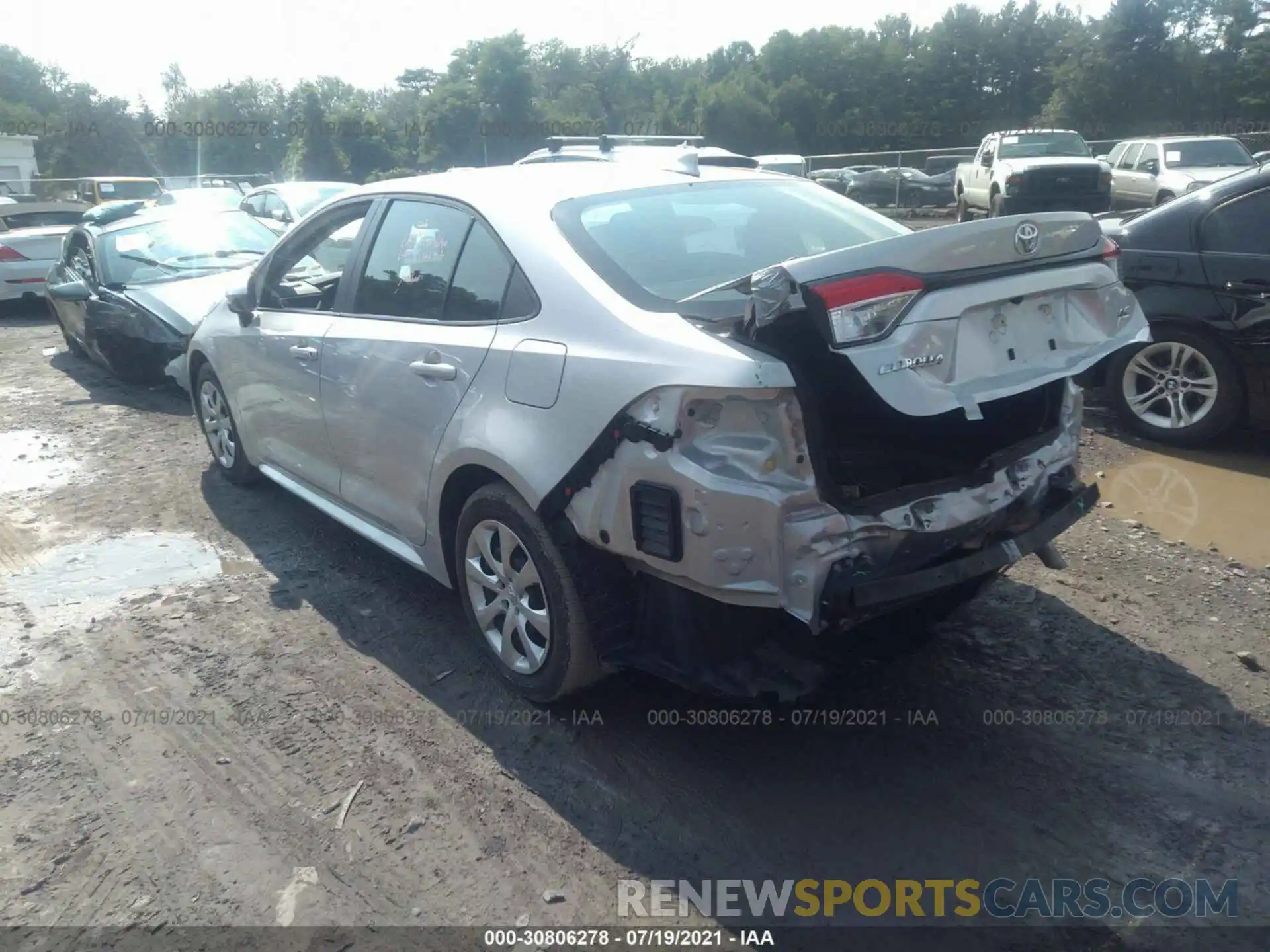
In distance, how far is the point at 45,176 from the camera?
57.4 meters

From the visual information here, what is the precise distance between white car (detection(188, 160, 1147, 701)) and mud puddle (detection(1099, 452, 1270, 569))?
5.73 ft

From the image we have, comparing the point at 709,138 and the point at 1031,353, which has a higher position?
the point at 709,138

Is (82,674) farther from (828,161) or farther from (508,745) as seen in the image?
(828,161)

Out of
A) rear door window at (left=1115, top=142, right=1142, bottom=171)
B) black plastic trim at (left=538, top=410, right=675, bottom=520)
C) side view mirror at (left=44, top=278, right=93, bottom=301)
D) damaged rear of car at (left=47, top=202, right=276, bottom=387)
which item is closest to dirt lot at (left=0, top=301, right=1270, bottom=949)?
black plastic trim at (left=538, top=410, right=675, bottom=520)

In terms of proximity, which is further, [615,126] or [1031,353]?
[615,126]

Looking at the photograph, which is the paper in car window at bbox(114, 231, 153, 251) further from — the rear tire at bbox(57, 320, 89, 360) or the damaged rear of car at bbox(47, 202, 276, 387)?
the rear tire at bbox(57, 320, 89, 360)

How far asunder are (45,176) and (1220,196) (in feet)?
214

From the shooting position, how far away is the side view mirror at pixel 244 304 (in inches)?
204

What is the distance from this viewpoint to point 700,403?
111 inches

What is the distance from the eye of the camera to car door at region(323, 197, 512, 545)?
363cm

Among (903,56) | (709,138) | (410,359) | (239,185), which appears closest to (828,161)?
(239,185)

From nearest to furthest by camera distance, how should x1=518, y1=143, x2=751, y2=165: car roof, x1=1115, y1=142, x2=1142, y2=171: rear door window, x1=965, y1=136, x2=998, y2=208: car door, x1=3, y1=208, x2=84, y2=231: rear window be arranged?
x1=518, y1=143, x2=751, y2=165: car roof → x1=3, y1=208, x2=84, y2=231: rear window → x1=1115, y1=142, x2=1142, y2=171: rear door window → x1=965, y1=136, x2=998, y2=208: car door

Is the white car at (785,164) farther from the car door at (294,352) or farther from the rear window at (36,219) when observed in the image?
the car door at (294,352)

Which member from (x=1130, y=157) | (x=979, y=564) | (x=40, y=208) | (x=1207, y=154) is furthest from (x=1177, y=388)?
(x=40, y=208)
